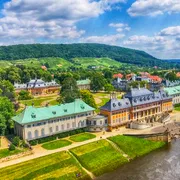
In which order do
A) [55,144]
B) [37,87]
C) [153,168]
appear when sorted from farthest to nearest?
[37,87], [55,144], [153,168]

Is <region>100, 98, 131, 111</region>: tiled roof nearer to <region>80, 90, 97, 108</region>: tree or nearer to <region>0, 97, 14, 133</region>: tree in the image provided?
<region>80, 90, 97, 108</region>: tree

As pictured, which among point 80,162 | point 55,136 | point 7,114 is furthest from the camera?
A: point 7,114

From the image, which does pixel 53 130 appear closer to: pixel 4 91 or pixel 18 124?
pixel 18 124

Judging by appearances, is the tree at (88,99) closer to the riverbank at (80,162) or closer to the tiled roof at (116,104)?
the tiled roof at (116,104)

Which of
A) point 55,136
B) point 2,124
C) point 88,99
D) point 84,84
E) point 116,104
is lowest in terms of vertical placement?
point 55,136

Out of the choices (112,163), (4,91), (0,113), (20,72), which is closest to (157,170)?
(112,163)

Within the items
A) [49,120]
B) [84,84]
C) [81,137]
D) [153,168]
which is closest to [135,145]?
[153,168]

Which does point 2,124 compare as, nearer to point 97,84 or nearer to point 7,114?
point 7,114

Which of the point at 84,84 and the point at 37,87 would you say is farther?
the point at 84,84
